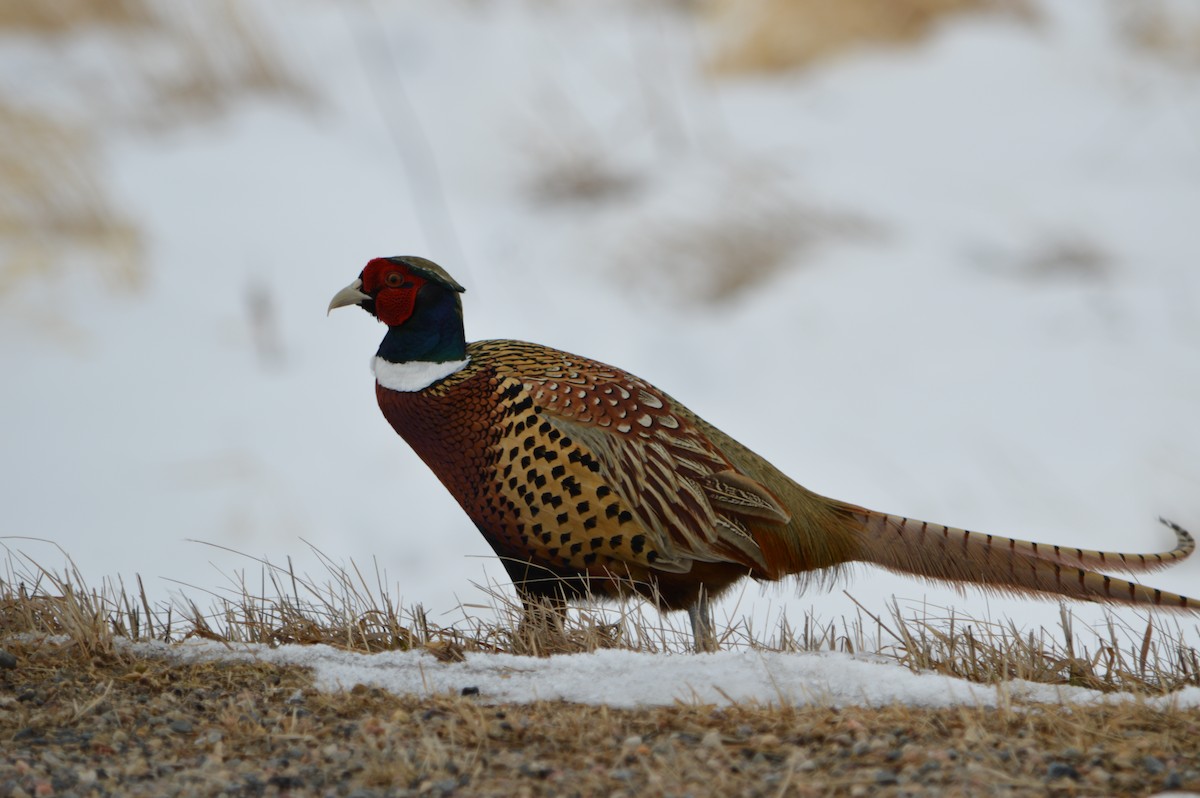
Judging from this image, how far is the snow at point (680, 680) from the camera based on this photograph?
300cm

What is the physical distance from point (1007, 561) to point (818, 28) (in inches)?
370

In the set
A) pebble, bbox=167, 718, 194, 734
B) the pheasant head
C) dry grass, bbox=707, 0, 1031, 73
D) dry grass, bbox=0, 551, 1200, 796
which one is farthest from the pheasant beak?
dry grass, bbox=707, 0, 1031, 73

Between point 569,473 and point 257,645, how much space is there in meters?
0.93

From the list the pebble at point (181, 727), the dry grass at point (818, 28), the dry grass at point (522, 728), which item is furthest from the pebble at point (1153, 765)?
the dry grass at point (818, 28)

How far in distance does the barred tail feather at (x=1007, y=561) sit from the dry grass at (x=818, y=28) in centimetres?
904

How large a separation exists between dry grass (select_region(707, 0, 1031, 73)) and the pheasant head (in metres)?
8.84

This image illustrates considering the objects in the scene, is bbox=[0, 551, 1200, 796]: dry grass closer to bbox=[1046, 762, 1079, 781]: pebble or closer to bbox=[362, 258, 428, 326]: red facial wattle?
bbox=[1046, 762, 1079, 781]: pebble

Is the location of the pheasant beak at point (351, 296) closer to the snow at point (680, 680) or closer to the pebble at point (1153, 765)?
the snow at point (680, 680)

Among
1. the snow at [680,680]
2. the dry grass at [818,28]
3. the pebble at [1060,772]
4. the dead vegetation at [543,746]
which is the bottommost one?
the pebble at [1060,772]

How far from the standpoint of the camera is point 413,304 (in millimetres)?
4043

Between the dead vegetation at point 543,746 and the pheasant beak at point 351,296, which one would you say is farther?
the pheasant beak at point 351,296

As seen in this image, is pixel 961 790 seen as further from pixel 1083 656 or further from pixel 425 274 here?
pixel 425 274

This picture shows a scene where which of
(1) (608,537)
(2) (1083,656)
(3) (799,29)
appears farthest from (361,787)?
(3) (799,29)

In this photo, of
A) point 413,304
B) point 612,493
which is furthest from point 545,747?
point 413,304
